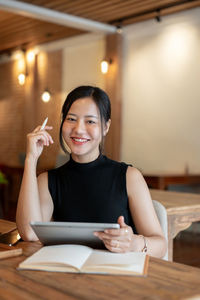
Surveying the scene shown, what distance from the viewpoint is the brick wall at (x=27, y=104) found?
8.38 metres

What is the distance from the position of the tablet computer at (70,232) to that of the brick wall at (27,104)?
21.2 feet

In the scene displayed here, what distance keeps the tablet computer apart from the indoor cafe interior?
3175 mm

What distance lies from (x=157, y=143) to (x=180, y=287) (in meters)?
5.58

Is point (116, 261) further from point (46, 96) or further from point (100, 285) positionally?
point (46, 96)

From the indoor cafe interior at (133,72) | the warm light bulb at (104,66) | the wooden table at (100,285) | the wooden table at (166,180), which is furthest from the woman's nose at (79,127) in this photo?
the warm light bulb at (104,66)

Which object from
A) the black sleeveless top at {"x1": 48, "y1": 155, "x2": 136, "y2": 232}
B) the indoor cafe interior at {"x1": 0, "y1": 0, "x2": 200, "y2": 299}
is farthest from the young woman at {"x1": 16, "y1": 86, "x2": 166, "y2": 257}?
the indoor cafe interior at {"x1": 0, "y1": 0, "x2": 200, "y2": 299}

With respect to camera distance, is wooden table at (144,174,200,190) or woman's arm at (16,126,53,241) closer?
woman's arm at (16,126,53,241)

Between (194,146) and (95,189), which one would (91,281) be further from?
(194,146)

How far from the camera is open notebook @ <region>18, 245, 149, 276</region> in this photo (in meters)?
1.07

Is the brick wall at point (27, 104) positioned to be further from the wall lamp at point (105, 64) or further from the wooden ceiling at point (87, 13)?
the wall lamp at point (105, 64)

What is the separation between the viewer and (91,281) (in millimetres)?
1018

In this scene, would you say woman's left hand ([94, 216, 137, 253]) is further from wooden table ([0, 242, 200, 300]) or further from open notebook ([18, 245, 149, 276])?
wooden table ([0, 242, 200, 300])

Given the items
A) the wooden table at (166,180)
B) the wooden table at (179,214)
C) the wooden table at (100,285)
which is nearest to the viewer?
the wooden table at (100,285)

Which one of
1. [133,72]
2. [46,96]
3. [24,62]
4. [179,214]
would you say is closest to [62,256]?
[179,214]
